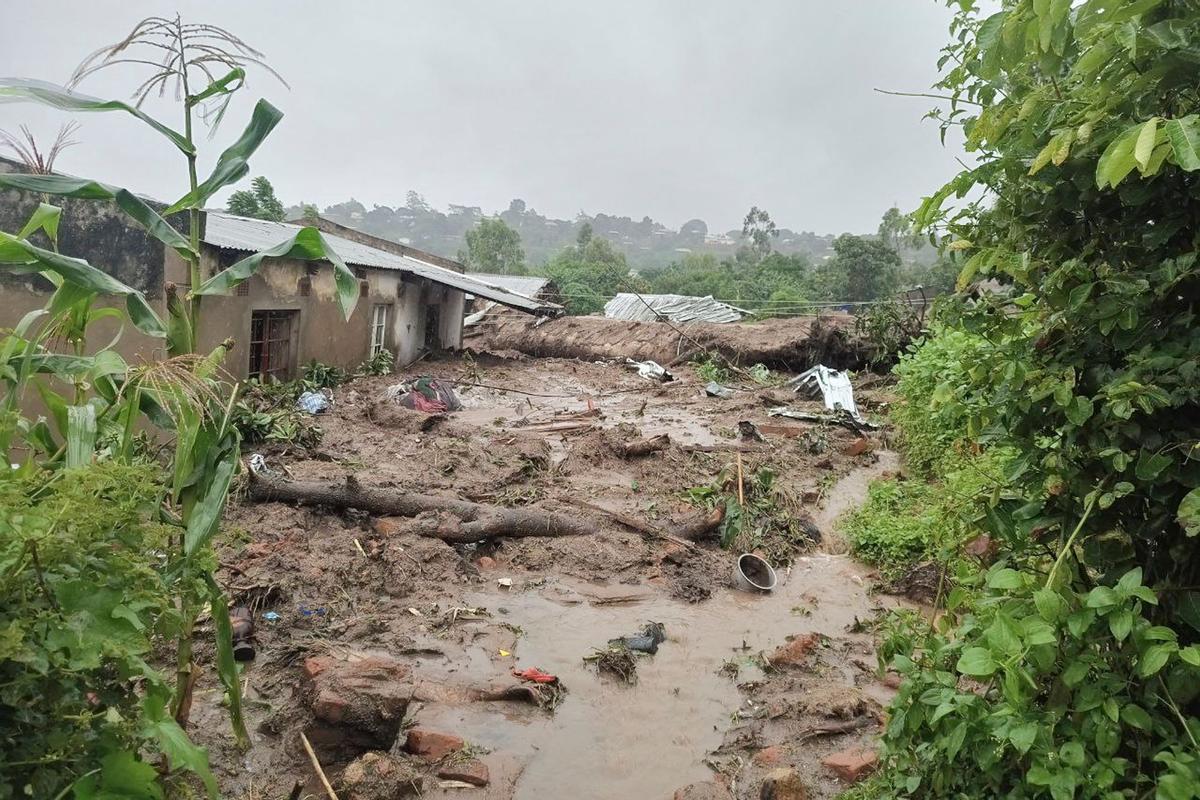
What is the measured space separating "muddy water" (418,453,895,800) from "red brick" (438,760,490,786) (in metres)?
0.08

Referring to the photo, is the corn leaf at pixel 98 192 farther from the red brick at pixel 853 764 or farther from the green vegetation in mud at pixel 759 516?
the green vegetation in mud at pixel 759 516

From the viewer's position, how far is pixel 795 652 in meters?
4.95

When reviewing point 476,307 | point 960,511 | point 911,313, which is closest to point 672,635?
point 960,511

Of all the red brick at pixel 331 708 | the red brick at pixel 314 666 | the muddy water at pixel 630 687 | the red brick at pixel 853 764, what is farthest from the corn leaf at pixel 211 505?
the red brick at pixel 853 764

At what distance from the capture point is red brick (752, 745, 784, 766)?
377cm

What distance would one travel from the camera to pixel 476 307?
27016 mm

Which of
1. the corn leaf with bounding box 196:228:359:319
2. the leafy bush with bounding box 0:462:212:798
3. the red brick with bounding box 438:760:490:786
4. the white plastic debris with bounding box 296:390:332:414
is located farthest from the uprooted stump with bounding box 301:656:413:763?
the white plastic debris with bounding box 296:390:332:414

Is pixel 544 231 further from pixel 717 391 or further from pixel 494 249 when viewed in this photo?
pixel 717 391

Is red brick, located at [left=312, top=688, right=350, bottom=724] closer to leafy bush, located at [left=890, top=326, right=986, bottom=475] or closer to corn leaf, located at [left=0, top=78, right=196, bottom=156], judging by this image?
corn leaf, located at [left=0, top=78, right=196, bottom=156]

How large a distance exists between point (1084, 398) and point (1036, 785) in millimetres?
1064

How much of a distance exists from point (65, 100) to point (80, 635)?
193cm

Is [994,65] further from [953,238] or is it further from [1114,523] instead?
[1114,523]

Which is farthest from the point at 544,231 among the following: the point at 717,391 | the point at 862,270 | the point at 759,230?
the point at 717,391

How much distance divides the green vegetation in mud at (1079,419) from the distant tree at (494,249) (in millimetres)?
43539
